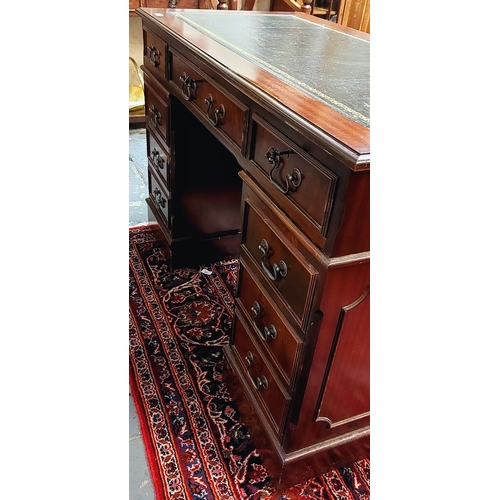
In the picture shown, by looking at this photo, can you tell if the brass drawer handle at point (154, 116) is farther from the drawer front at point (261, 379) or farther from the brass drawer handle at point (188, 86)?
the drawer front at point (261, 379)

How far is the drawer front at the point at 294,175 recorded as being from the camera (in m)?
0.79

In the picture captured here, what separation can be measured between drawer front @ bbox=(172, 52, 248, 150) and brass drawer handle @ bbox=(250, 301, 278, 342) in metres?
0.39

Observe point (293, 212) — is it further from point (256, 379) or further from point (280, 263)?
point (256, 379)

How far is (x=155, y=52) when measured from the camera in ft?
5.48

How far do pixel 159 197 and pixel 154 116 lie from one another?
0.35 meters

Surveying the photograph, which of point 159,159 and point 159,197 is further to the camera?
point 159,197

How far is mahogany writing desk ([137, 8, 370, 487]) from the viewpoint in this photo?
2.63 ft

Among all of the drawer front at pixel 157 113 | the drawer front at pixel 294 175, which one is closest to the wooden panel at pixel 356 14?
the drawer front at pixel 157 113

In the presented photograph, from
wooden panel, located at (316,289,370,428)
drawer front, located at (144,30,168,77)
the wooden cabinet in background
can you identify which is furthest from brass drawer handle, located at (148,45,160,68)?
the wooden cabinet in background

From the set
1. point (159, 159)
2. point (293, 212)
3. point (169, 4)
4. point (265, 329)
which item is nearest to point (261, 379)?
point (265, 329)

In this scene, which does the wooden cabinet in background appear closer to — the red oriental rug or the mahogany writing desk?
the mahogany writing desk

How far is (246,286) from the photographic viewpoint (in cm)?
120
